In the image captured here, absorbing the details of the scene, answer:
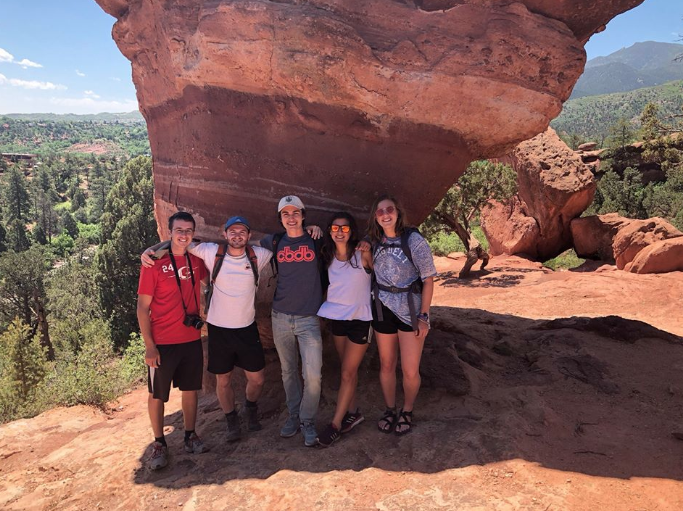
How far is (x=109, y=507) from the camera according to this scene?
2.73 metres

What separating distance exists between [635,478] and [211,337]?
2.70m

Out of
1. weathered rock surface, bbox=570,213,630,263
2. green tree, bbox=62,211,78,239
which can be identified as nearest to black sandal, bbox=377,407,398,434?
weathered rock surface, bbox=570,213,630,263

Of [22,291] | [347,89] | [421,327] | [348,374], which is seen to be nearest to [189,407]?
[348,374]

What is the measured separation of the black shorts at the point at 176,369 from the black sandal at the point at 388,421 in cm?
131

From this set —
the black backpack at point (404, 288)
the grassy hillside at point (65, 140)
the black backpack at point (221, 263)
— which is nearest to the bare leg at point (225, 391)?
the black backpack at point (221, 263)

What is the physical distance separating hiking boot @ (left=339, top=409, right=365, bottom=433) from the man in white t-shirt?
71 centimetres

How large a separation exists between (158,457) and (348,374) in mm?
1411

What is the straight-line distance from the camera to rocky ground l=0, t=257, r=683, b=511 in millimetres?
2447

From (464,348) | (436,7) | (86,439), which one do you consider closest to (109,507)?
(86,439)

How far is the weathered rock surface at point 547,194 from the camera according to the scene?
13289 millimetres

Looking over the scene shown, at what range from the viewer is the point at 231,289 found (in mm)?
3045

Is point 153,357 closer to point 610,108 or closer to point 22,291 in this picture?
point 22,291

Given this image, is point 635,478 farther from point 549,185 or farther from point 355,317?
point 549,185

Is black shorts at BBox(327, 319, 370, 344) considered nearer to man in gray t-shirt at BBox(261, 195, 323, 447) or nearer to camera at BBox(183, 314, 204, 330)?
man in gray t-shirt at BBox(261, 195, 323, 447)
